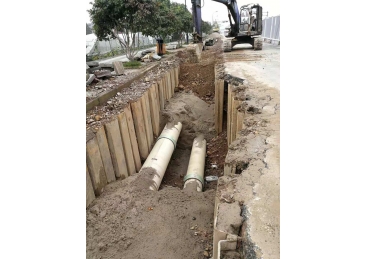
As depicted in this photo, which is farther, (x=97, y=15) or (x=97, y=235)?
(x=97, y=15)

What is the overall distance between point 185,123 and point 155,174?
9.80 ft

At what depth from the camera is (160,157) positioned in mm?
5438

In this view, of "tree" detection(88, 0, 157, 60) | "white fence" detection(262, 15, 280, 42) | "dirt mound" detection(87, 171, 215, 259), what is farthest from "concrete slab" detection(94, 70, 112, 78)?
"white fence" detection(262, 15, 280, 42)

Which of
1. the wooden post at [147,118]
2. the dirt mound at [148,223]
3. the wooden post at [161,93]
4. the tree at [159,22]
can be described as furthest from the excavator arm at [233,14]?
the dirt mound at [148,223]

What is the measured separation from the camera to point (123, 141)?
496cm

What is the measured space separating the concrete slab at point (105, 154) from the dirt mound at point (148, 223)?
0.17 metres

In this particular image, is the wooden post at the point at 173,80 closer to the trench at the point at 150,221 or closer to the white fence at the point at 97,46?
the trench at the point at 150,221

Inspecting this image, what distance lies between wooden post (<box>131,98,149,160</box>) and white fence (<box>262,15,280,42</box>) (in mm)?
18688

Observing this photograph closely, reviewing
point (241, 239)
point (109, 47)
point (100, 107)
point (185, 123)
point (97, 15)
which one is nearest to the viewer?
point (241, 239)

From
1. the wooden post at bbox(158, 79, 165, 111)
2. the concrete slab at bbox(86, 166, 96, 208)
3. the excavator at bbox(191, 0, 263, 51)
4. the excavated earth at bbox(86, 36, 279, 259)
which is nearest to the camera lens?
the excavated earth at bbox(86, 36, 279, 259)

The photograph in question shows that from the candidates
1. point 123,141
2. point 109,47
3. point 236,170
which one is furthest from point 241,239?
point 109,47

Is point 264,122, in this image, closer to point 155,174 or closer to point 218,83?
point 155,174

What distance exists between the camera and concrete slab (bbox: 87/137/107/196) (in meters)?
3.98

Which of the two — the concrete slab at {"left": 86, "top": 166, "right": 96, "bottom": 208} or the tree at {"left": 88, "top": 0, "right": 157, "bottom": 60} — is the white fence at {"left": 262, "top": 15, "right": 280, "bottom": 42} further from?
the concrete slab at {"left": 86, "top": 166, "right": 96, "bottom": 208}
